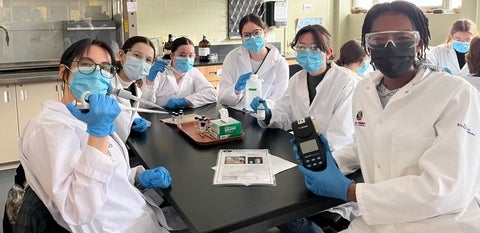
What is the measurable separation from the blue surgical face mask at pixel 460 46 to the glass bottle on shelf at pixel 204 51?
91.9 inches

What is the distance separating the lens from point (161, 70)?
2.61 m

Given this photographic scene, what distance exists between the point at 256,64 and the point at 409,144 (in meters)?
1.79

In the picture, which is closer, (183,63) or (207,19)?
(183,63)

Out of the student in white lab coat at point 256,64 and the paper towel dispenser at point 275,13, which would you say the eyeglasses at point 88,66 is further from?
the paper towel dispenser at point 275,13

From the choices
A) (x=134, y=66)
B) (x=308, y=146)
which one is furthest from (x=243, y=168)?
(x=134, y=66)

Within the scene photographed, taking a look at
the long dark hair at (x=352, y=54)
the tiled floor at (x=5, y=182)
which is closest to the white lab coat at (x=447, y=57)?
the long dark hair at (x=352, y=54)

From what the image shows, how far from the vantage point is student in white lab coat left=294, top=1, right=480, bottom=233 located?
1.06 meters

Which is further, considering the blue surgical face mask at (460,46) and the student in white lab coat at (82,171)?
the blue surgical face mask at (460,46)

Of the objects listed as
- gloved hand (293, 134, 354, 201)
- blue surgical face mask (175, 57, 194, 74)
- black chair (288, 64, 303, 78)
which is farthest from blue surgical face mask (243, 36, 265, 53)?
gloved hand (293, 134, 354, 201)

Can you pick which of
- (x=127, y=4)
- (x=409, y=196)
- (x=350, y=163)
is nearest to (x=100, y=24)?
(x=127, y=4)

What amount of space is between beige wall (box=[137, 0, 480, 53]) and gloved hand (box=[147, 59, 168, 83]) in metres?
1.74

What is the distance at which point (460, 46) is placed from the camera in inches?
133

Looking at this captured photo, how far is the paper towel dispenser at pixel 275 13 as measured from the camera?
478 cm

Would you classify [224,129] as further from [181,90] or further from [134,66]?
[181,90]
